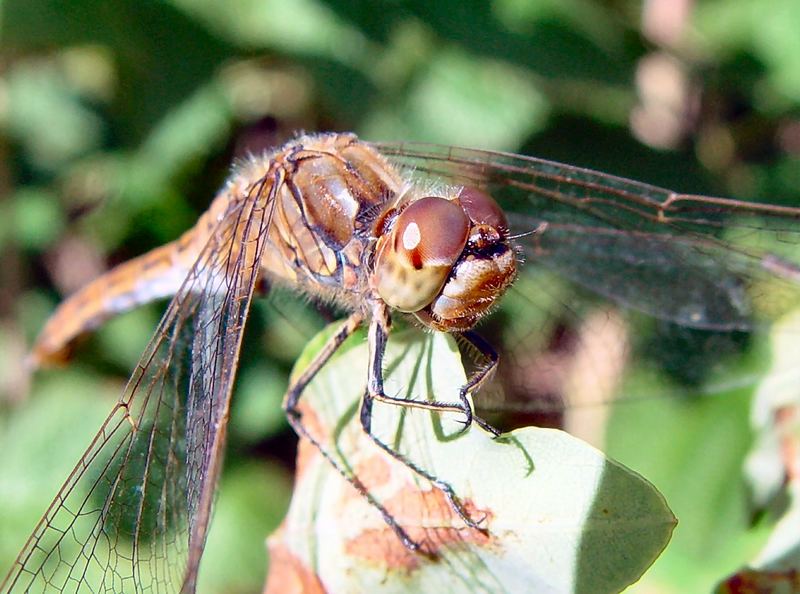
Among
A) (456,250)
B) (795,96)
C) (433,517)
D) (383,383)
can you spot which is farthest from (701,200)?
(795,96)

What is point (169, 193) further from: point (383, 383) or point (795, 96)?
point (795, 96)

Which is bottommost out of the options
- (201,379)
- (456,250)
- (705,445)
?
(705,445)

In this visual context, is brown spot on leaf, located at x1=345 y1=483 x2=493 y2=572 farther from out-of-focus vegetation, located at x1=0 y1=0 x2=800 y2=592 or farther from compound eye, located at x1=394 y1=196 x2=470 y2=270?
out-of-focus vegetation, located at x1=0 y1=0 x2=800 y2=592

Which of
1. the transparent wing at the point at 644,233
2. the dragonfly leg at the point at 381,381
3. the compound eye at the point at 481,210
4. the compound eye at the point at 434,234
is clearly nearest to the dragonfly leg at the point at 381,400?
the dragonfly leg at the point at 381,381

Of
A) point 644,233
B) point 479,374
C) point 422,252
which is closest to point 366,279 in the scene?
point 422,252

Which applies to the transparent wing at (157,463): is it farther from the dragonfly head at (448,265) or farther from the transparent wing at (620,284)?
the transparent wing at (620,284)

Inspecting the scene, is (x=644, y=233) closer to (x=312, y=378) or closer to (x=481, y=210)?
(x=481, y=210)
